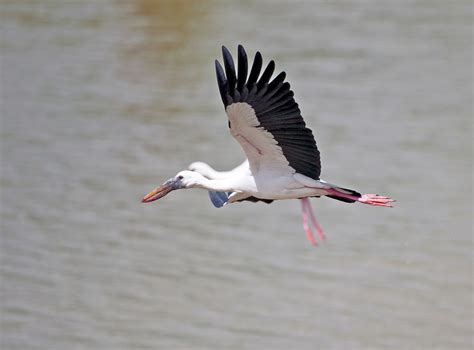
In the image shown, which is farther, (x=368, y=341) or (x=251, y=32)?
(x=251, y=32)

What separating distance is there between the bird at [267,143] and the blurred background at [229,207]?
3366mm

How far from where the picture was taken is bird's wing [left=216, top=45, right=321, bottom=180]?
7.75 meters

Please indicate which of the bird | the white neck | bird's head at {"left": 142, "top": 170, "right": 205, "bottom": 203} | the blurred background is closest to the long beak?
bird's head at {"left": 142, "top": 170, "right": 205, "bottom": 203}

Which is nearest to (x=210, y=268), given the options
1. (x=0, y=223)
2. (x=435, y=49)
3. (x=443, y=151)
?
(x=0, y=223)

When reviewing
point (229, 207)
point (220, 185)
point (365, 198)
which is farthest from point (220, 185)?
point (229, 207)

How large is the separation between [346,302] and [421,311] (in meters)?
0.76

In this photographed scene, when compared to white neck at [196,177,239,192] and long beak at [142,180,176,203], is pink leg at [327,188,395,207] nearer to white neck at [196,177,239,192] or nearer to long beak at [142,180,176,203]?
white neck at [196,177,239,192]

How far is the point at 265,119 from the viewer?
805 centimetres

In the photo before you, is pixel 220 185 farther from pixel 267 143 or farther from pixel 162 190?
pixel 162 190

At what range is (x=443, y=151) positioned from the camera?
598 inches

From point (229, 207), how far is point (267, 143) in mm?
5618

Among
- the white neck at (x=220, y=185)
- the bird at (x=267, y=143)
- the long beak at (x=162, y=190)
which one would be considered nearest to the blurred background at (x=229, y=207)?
the long beak at (x=162, y=190)

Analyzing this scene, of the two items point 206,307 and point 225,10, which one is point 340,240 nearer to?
point 206,307

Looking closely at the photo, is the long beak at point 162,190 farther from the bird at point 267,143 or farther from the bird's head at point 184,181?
the bird at point 267,143
